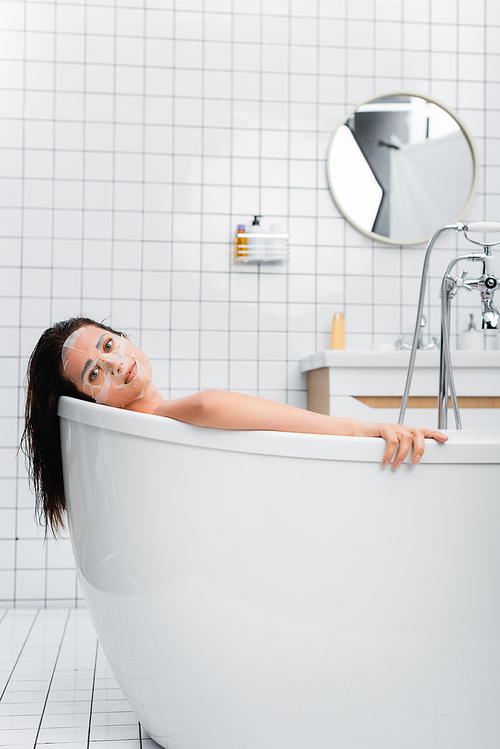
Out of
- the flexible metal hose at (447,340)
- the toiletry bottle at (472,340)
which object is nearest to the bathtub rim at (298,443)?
the flexible metal hose at (447,340)

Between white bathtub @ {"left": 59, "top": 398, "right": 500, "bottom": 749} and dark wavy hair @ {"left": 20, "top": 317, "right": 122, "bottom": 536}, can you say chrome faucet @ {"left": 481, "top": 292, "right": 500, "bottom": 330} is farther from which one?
dark wavy hair @ {"left": 20, "top": 317, "right": 122, "bottom": 536}

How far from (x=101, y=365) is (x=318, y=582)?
709mm

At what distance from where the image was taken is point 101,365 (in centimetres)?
147

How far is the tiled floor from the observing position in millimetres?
1449

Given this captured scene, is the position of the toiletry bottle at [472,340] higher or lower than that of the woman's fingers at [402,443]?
higher

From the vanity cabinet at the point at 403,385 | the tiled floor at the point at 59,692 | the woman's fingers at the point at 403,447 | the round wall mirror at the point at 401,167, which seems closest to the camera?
the woman's fingers at the point at 403,447

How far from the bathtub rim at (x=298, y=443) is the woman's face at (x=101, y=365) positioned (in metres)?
0.30

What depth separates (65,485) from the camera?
145cm

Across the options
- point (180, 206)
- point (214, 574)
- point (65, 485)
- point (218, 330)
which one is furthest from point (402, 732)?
point (180, 206)

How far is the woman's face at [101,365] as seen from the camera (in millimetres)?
1458

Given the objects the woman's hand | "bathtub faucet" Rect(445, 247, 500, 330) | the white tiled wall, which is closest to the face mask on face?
the woman's hand

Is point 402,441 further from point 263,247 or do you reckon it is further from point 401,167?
point 401,167

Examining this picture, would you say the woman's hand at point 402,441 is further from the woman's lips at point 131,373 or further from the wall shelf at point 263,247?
the wall shelf at point 263,247

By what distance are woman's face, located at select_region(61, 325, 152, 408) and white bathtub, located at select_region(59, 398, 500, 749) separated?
0.93 ft
